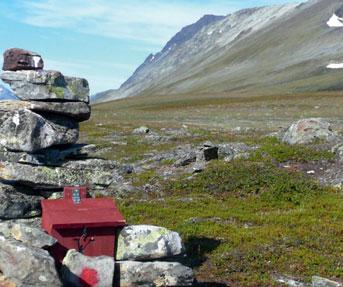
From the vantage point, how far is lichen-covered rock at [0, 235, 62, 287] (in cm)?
1338

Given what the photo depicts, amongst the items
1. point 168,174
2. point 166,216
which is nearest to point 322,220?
point 166,216

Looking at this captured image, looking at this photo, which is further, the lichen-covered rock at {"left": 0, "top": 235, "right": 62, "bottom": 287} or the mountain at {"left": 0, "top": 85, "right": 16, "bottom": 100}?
the mountain at {"left": 0, "top": 85, "right": 16, "bottom": 100}

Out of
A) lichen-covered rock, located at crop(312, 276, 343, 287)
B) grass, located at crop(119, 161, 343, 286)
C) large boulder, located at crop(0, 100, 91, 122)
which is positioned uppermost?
large boulder, located at crop(0, 100, 91, 122)

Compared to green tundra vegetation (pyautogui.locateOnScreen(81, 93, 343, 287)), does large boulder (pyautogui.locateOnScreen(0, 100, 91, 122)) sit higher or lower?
higher

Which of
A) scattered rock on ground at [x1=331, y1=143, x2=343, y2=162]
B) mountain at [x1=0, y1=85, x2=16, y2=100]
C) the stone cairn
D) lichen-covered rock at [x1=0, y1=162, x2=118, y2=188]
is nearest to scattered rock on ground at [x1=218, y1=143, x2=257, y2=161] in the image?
scattered rock on ground at [x1=331, y1=143, x2=343, y2=162]

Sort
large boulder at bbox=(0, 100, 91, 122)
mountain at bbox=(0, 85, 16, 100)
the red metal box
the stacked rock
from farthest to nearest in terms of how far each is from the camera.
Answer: mountain at bbox=(0, 85, 16, 100) → large boulder at bbox=(0, 100, 91, 122) → the stacked rock → the red metal box

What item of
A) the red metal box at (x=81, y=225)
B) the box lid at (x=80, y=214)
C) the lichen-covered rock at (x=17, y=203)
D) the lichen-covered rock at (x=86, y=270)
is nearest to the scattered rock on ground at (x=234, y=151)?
the lichen-covered rock at (x=17, y=203)

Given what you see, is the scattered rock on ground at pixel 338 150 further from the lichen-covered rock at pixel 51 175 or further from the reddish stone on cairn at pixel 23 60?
the reddish stone on cairn at pixel 23 60

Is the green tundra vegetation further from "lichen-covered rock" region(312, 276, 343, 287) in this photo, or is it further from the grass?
"lichen-covered rock" region(312, 276, 343, 287)

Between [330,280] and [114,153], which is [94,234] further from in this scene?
[114,153]

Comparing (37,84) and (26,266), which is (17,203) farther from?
(26,266)

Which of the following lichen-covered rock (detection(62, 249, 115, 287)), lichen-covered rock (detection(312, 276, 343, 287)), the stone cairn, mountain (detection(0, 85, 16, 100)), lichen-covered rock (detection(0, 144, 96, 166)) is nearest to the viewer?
the stone cairn

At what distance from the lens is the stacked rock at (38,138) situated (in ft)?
58.0

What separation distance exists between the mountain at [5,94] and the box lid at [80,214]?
452 cm
